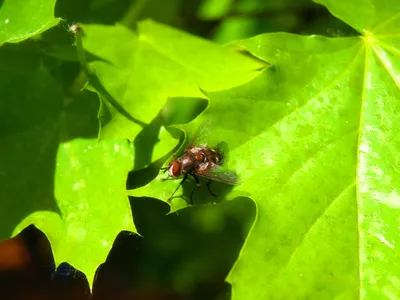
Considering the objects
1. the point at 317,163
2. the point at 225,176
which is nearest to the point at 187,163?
the point at 225,176

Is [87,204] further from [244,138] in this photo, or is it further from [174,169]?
[244,138]

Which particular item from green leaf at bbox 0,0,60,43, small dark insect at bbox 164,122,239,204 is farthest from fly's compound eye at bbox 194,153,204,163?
green leaf at bbox 0,0,60,43

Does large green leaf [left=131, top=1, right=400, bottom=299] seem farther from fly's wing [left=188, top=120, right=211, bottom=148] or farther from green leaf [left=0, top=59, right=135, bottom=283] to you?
green leaf [left=0, top=59, right=135, bottom=283]

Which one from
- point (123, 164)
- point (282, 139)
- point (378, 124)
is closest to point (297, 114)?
point (282, 139)

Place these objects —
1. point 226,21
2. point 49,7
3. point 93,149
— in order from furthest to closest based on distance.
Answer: point 226,21, point 93,149, point 49,7

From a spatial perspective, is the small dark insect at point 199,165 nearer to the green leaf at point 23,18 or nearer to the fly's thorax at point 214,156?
the fly's thorax at point 214,156

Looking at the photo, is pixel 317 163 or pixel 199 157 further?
pixel 199 157

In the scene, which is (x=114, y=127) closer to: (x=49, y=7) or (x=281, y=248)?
(x=49, y=7)
